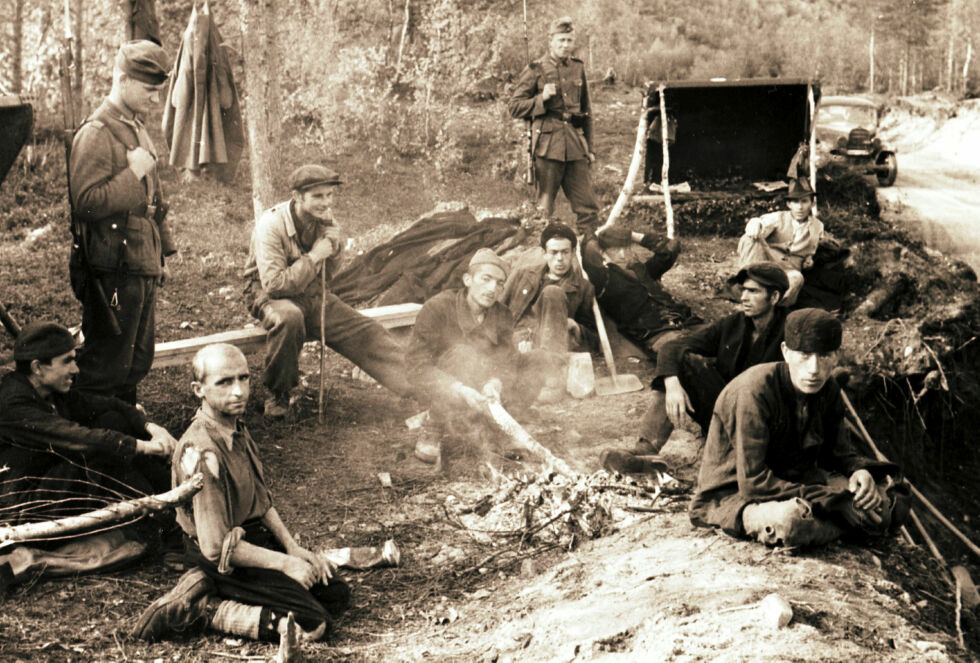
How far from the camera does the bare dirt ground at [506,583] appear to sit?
363 cm

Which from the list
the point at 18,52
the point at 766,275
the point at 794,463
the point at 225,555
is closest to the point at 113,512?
the point at 225,555

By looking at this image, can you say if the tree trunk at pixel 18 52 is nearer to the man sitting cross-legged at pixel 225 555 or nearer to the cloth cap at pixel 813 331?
the man sitting cross-legged at pixel 225 555

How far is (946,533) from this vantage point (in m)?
7.39

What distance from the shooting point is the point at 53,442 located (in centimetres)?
436

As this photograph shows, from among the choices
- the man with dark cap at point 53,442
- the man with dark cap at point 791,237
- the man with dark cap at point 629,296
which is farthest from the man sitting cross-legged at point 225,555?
the man with dark cap at point 791,237

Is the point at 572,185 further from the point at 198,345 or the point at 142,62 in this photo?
the point at 142,62

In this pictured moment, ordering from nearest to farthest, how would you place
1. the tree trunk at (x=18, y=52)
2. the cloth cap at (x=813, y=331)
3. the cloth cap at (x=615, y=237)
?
the cloth cap at (x=813, y=331) → the cloth cap at (x=615, y=237) → the tree trunk at (x=18, y=52)

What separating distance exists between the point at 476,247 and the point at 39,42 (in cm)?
712

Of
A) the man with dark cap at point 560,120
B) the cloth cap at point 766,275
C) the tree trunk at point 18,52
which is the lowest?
the cloth cap at point 766,275

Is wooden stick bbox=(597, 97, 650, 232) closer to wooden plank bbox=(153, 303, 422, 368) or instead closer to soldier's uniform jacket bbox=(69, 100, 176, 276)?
wooden plank bbox=(153, 303, 422, 368)

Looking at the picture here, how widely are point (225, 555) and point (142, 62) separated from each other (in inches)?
107

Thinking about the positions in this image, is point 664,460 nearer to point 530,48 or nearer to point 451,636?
point 451,636

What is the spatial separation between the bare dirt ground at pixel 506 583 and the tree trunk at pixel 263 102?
85.7 inches

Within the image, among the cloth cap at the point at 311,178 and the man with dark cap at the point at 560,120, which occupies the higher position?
the man with dark cap at the point at 560,120
